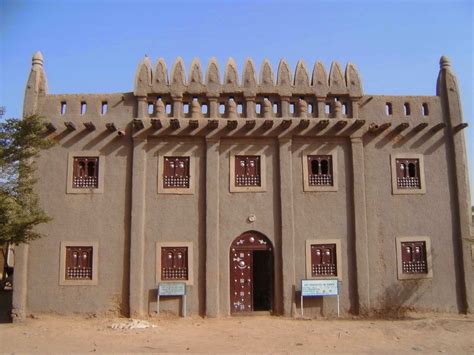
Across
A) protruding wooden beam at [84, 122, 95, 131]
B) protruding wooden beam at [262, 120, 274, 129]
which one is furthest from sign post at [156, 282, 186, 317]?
protruding wooden beam at [262, 120, 274, 129]

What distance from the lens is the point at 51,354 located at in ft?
32.2

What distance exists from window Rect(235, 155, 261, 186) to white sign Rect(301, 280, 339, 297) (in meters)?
3.35

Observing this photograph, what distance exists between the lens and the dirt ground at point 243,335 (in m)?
10.4

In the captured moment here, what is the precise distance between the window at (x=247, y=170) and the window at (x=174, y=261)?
7.65 ft

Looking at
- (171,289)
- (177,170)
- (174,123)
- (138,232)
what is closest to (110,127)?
(174,123)

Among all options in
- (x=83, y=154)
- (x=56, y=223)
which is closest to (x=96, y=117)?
(x=83, y=154)

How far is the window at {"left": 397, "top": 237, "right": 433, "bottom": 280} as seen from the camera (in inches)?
560

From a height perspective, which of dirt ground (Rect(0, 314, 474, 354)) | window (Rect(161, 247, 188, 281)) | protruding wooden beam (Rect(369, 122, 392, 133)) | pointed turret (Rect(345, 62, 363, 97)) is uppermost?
pointed turret (Rect(345, 62, 363, 97))

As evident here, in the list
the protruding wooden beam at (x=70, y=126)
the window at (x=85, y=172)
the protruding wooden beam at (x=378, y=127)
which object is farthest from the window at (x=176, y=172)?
the protruding wooden beam at (x=378, y=127)

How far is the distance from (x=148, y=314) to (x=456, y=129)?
11.2m

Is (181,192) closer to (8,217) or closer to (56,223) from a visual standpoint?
(56,223)

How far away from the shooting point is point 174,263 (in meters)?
14.0

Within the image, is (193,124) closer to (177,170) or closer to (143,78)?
(177,170)

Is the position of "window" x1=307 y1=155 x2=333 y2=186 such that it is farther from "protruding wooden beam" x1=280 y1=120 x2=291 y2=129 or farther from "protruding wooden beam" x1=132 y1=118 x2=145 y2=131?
"protruding wooden beam" x1=132 y1=118 x2=145 y2=131
